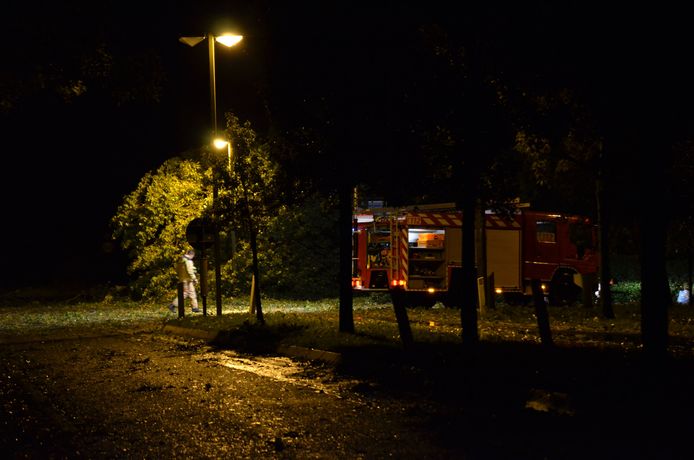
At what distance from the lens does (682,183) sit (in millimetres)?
16797

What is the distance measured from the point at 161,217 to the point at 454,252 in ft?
39.0

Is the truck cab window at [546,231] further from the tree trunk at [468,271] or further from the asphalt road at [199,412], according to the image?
the asphalt road at [199,412]

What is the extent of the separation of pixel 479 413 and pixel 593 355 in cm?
339

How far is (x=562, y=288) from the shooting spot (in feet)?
78.9

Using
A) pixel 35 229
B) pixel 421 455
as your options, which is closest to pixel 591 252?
pixel 421 455

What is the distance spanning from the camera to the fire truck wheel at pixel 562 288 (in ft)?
78.3

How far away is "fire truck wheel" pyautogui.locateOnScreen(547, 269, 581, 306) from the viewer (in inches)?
939

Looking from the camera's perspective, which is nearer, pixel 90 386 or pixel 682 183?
pixel 90 386

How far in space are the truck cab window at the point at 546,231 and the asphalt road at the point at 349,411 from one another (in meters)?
13.2

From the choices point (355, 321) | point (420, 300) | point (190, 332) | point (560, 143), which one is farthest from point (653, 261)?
point (420, 300)

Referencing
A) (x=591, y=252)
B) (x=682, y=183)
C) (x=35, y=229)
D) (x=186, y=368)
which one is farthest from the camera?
(x=35, y=229)

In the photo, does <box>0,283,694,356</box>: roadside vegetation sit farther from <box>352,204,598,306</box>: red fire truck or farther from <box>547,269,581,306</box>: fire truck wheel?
<box>547,269,581,306</box>: fire truck wheel

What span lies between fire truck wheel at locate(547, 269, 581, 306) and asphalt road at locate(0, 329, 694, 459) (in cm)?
1338

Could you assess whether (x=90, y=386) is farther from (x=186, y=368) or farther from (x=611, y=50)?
(x=611, y=50)
